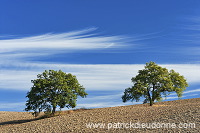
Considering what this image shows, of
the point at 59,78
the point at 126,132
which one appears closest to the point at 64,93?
the point at 59,78

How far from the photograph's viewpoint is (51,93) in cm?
2928

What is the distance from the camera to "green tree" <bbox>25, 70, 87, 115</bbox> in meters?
29.0

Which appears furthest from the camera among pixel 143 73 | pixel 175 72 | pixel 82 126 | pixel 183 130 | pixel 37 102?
pixel 175 72

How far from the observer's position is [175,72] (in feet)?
125

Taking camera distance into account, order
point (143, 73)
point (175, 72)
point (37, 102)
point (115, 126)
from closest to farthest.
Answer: point (115, 126), point (37, 102), point (143, 73), point (175, 72)

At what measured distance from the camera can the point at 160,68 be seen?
36188 mm

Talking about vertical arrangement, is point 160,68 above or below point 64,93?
above

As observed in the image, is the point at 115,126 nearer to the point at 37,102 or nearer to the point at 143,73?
the point at 37,102

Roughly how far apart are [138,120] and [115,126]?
8.25 ft

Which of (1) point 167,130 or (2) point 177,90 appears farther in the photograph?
(2) point 177,90

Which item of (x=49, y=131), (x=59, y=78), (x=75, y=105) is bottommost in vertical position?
(x=49, y=131)

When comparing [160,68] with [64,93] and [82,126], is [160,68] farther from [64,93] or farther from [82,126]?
[82,126]

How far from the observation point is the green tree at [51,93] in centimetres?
2905

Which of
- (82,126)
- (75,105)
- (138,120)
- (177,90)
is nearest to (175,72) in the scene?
(177,90)
